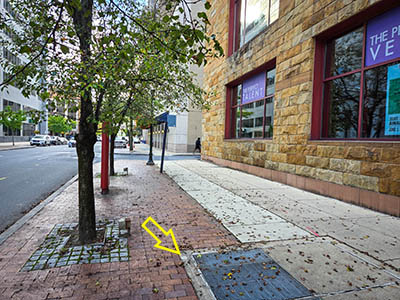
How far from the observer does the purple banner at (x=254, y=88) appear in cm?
1145

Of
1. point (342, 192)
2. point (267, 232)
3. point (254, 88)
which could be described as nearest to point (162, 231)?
point (267, 232)

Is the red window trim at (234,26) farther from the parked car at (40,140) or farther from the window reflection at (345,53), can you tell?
the parked car at (40,140)

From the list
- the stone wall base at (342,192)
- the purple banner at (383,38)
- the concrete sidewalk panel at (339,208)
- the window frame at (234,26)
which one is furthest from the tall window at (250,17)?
the concrete sidewalk panel at (339,208)

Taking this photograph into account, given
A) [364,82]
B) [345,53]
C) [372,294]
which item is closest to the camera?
[372,294]

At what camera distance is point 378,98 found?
622 centimetres

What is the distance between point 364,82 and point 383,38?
1.03m

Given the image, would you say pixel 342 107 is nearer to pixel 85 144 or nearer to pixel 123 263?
pixel 85 144

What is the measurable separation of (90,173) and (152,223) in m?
1.52

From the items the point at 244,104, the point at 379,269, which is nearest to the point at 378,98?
the point at 379,269

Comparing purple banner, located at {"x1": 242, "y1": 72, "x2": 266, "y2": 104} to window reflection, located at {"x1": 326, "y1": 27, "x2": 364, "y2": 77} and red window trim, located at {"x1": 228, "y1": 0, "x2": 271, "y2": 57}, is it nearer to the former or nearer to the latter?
red window trim, located at {"x1": 228, "y1": 0, "x2": 271, "y2": 57}

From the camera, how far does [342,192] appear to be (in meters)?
6.69

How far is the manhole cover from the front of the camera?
2.74 m

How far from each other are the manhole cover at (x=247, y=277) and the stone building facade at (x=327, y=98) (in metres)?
3.84

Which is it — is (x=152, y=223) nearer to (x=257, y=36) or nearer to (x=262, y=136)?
(x=262, y=136)
